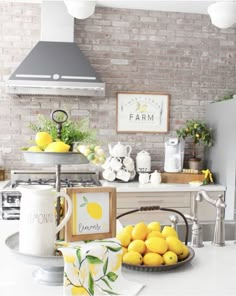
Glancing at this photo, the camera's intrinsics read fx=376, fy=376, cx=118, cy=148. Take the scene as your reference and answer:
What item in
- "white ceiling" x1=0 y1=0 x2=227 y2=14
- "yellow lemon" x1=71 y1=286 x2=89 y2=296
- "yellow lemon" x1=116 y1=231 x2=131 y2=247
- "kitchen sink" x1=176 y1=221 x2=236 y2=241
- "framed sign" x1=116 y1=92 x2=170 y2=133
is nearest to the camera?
"yellow lemon" x1=71 y1=286 x2=89 y2=296

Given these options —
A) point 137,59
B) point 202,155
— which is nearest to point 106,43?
point 137,59

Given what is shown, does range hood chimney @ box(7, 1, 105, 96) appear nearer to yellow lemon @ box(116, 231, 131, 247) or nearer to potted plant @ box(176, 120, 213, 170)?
potted plant @ box(176, 120, 213, 170)

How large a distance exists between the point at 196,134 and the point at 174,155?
1.08 feet

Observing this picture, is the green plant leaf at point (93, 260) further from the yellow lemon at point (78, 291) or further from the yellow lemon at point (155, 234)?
the yellow lemon at point (155, 234)

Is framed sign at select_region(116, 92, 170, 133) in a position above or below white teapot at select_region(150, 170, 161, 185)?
above

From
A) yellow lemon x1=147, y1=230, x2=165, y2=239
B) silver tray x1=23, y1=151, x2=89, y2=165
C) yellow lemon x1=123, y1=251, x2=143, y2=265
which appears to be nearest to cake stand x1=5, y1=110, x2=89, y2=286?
silver tray x1=23, y1=151, x2=89, y2=165

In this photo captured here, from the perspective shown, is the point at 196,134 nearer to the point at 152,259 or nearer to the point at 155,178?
the point at 155,178

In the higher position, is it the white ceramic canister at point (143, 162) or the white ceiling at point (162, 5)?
the white ceiling at point (162, 5)

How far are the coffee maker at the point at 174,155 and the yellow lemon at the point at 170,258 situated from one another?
2691 millimetres

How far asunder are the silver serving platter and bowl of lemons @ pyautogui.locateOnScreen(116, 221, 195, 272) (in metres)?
0.25

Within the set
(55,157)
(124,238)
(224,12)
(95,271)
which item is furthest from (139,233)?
(224,12)

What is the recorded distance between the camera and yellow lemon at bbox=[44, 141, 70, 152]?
1.36 m

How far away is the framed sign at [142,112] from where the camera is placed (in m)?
4.27

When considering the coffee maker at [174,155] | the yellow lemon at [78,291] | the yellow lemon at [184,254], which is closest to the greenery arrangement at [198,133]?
the coffee maker at [174,155]
